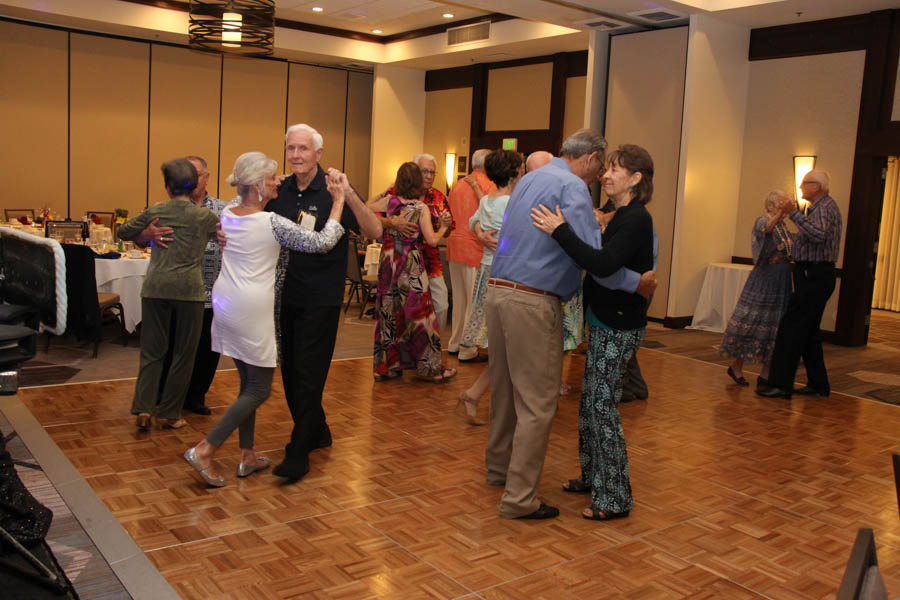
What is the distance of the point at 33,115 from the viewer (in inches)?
434

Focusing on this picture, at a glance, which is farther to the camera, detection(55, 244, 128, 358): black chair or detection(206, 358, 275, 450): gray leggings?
detection(55, 244, 128, 358): black chair

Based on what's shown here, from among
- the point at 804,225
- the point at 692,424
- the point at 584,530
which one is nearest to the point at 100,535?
the point at 584,530

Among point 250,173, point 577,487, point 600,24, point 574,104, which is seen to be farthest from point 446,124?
point 577,487

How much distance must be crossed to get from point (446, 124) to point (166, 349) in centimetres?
970

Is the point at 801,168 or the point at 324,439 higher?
the point at 801,168

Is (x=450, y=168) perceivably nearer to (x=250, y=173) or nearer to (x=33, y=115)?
(x=33, y=115)

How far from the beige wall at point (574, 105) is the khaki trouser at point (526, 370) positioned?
26.2 feet

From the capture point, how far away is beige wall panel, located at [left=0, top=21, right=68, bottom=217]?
1077 centimetres

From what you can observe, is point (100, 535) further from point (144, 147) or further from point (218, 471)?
point (144, 147)

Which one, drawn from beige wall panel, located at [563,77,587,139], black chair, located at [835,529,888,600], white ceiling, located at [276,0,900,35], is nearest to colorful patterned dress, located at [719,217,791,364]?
white ceiling, located at [276,0,900,35]

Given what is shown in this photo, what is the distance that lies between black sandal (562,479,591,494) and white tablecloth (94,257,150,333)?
405 cm

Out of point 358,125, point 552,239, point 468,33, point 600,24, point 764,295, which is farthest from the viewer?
point 358,125

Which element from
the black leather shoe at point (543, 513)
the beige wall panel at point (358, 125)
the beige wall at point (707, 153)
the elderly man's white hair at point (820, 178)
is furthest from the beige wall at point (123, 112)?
the black leather shoe at point (543, 513)

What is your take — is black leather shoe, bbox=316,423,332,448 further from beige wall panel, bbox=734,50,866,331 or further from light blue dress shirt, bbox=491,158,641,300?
beige wall panel, bbox=734,50,866,331
